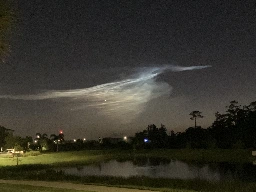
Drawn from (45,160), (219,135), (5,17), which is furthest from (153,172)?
(219,135)

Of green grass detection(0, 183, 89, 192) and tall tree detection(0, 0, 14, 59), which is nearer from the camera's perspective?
tall tree detection(0, 0, 14, 59)

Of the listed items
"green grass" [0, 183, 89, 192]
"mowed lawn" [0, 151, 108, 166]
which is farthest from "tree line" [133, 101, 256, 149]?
"green grass" [0, 183, 89, 192]

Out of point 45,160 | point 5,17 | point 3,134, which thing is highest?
point 3,134

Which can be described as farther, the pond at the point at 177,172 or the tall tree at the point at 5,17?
the pond at the point at 177,172

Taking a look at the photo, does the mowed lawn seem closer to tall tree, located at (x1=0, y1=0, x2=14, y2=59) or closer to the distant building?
the distant building

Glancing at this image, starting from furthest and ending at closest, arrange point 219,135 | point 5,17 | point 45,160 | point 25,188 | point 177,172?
point 219,135 < point 45,160 < point 177,172 < point 25,188 < point 5,17

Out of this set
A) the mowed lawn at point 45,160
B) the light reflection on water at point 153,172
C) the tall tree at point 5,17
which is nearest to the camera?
the tall tree at point 5,17

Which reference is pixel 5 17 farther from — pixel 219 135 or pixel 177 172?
pixel 219 135

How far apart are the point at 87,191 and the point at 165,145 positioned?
64.9m

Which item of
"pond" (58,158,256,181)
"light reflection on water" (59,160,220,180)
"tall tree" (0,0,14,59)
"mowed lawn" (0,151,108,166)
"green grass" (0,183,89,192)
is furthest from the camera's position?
"mowed lawn" (0,151,108,166)

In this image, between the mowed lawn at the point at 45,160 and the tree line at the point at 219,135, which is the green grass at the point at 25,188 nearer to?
the mowed lawn at the point at 45,160

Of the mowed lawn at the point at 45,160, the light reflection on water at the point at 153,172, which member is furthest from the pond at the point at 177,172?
the mowed lawn at the point at 45,160

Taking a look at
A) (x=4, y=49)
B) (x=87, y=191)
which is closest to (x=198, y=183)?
(x=87, y=191)

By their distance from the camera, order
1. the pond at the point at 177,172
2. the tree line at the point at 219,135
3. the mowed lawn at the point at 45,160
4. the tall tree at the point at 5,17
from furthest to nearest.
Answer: the tree line at the point at 219,135
the mowed lawn at the point at 45,160
the pond at the point at 177,172
the tall tree at the point at 5,17
